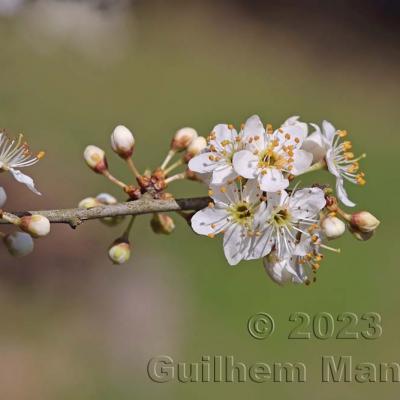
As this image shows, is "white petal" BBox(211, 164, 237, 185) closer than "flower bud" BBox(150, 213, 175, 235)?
Yes

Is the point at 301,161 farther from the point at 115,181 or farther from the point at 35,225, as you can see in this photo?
the point at 35,225

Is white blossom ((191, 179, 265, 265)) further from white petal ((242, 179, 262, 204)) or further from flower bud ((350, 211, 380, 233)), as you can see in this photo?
flower bud ((350, 211, 380, 233))

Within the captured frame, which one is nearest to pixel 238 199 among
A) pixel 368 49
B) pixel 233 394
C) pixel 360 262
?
pixel 233 394

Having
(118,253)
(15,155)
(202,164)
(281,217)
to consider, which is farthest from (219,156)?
(15,155)

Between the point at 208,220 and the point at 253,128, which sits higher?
the point at 253,128

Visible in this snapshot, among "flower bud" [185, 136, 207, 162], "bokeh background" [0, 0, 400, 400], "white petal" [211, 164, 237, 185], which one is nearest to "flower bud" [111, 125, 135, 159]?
"flower bud" [185, 136, 207, 162]

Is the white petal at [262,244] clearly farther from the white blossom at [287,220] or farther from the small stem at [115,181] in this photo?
the small stem at [115,181]
